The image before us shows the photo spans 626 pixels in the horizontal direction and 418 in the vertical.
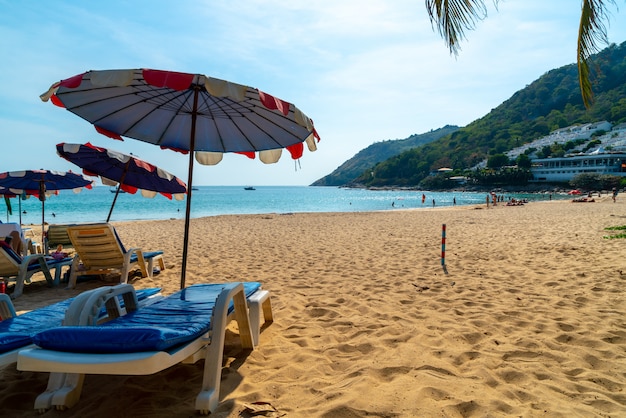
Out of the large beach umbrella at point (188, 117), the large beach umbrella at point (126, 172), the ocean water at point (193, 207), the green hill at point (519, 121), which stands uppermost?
the green hill at point (519, 121)

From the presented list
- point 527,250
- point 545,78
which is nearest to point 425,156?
point 545,78

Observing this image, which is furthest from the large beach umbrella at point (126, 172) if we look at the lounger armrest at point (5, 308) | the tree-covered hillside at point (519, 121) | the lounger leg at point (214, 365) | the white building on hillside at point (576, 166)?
the tree-covered hillside at point (519, 121)

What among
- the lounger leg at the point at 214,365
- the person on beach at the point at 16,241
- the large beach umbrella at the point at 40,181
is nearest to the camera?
the lounger leg at the point at 214,365

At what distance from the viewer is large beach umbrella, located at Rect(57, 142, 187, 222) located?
542 centimetres

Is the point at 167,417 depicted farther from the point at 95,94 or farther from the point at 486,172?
Result: the point at 486,172

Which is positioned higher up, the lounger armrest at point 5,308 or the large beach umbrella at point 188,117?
the large beach umbrella at point 188,117

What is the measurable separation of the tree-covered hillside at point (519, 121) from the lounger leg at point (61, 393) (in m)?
116

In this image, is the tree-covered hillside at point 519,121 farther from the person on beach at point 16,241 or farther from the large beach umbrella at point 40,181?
the person on beach at point 16,241

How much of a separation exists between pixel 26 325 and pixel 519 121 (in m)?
142

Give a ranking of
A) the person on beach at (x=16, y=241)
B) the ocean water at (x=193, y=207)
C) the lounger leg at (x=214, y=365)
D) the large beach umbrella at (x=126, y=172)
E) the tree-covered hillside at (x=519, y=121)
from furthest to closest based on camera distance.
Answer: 1. the tree-covered hillside at (x=519, y=121)
2. the ocean water at (x=193, y=207)
3. the person on beach at (x=16, y=241)
4. the large beach umbrella at (x=126, y=172)
5. the lounger leg at (x=214, y=365)

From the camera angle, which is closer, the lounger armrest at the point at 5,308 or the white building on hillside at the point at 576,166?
the lounger armrest at the point at 5,308

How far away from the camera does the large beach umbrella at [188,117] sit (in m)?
2.87

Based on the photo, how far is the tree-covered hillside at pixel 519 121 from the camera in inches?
3937

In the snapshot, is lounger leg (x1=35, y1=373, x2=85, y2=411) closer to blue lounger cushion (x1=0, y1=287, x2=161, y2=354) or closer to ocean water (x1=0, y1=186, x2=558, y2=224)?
blue lounger cushion (x1=0, y1=287, x2=161, y2=354)
